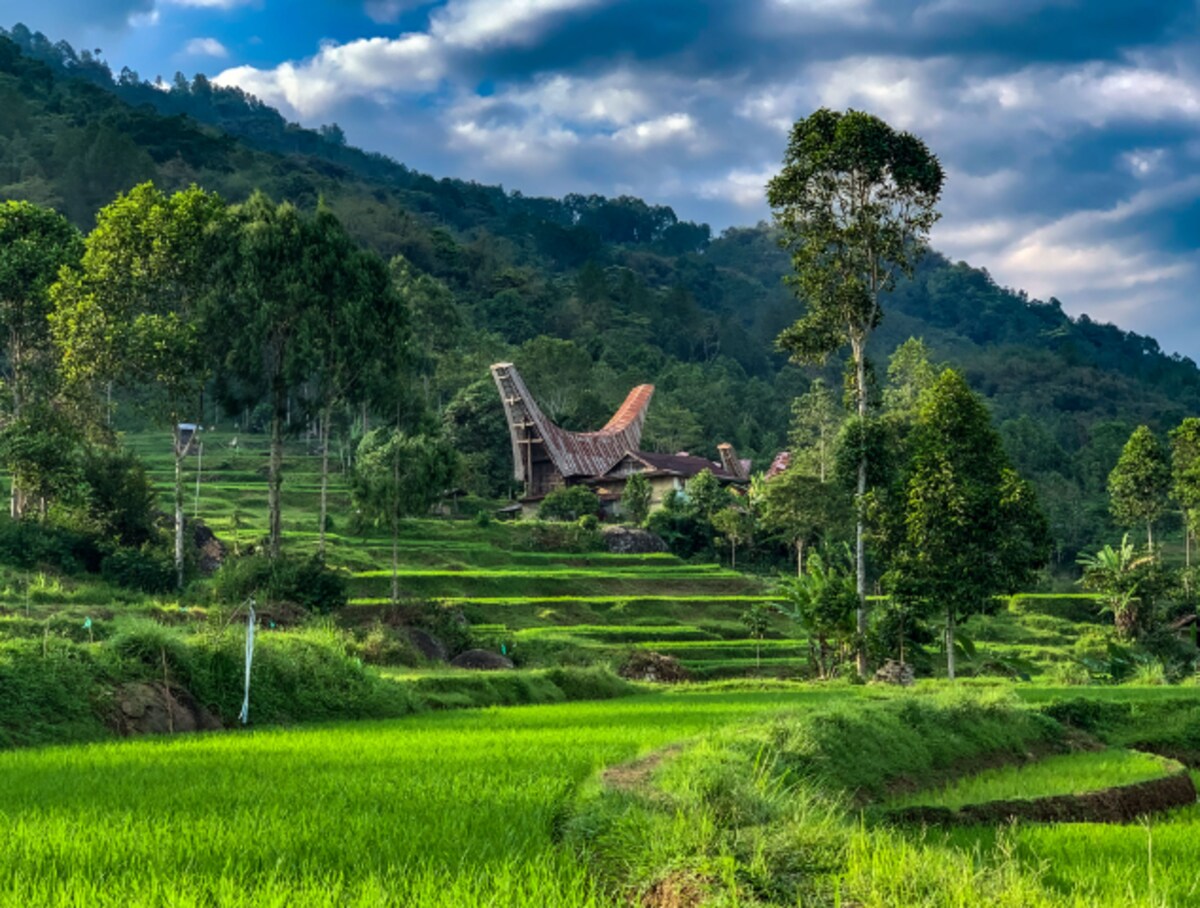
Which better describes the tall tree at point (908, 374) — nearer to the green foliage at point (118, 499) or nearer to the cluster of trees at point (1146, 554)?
the cluster of trees at point (1146, 554)

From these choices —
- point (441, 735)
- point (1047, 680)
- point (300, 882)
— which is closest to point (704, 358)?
point (1047, 680)

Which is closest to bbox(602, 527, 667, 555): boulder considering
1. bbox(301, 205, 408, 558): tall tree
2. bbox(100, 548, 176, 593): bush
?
bbox(301, 205, 408, 558): tall tree

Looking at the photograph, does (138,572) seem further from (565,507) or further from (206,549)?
(565,507)

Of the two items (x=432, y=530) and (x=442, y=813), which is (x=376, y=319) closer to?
(x=432, y=530)

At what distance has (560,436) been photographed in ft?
217

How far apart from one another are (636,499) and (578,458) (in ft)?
19.5

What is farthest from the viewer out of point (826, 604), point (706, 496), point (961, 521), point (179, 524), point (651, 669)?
point (706, 496)

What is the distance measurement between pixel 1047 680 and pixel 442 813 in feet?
107

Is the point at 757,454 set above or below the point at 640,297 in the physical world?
below

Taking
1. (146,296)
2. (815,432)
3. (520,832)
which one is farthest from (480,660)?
(815,432)

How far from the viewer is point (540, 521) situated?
187 feet

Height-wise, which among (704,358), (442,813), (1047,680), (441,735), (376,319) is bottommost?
(1047,680)

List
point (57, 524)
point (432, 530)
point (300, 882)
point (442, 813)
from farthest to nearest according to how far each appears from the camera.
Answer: point (432, 530)
point (57, 524)
point (442, 813)
point (300, 882)

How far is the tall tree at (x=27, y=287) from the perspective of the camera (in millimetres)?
34438
